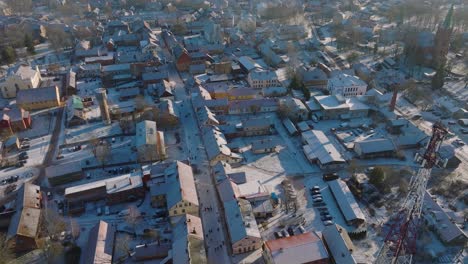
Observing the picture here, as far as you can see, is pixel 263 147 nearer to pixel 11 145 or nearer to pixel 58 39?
pixel 11 145

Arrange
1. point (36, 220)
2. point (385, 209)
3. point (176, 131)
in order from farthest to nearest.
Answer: point (176, 131) < point (385, 209) < point (36, 220)

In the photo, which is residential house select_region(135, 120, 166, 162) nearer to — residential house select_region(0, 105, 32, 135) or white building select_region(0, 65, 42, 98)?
residential house select_region(0, 105, 32, 135)

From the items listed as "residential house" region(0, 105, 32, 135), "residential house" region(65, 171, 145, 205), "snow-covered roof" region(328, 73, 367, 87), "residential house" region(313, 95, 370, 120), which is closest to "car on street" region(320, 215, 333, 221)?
"residential house" region(65, 171, 145, 205)

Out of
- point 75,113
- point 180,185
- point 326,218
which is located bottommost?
point 326,218

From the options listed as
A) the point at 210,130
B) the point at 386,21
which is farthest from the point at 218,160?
the point at 386,21

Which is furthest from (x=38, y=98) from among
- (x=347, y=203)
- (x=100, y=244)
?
(x=347, y=203)

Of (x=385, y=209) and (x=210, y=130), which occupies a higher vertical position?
(x=210, y=130)

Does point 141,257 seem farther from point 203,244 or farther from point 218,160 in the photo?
point 218,160
